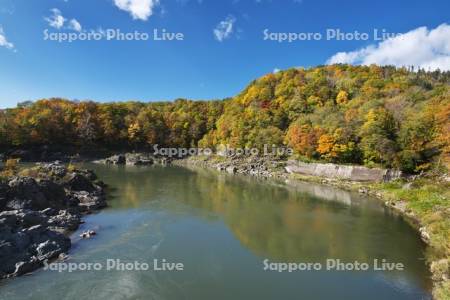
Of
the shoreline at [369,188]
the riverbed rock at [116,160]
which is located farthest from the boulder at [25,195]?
the riverbed rock at [116,160]

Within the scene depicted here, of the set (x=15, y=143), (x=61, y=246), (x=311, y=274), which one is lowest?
(x=311, y=274)

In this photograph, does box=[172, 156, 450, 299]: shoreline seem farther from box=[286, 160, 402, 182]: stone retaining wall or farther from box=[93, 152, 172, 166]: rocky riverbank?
box=[93, 152, 172, 166]: rocky riverbank

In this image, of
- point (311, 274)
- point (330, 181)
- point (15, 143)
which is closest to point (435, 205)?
point (311, 274)

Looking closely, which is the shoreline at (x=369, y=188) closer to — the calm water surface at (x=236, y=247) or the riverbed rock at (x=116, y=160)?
the calm water surface at (x=236, y=247)

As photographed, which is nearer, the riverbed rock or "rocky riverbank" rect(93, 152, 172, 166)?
"rocky riverbank" rect(93, 152, 172, 166)

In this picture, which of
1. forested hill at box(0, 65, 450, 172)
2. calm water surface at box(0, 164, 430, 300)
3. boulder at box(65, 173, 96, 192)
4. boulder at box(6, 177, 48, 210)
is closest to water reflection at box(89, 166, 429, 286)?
calm water surface at box(0, 164, 430, 300)

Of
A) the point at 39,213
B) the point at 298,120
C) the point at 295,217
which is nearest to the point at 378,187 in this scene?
the point at 295,217

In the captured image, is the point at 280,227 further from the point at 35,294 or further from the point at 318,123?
the point at 318,123

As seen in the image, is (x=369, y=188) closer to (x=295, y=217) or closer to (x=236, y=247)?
(x=295, y=217)
